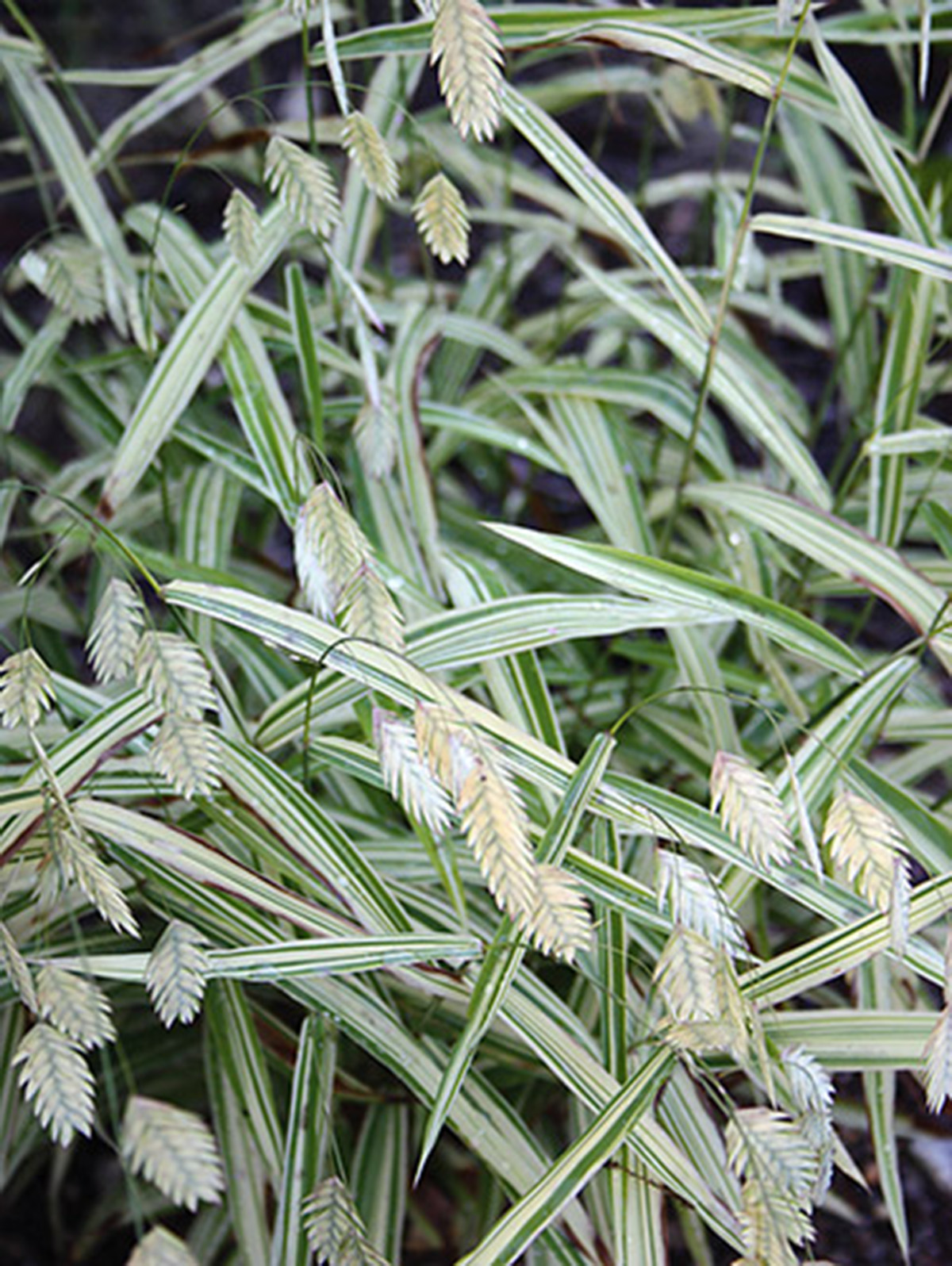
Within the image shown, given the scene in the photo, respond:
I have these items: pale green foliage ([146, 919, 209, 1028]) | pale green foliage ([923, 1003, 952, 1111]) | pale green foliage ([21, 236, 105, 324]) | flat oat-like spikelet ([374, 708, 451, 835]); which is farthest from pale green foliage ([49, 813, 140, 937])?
pale green foliage ([21, 236, 105, 324])

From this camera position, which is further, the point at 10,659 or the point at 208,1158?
the point at 10,659

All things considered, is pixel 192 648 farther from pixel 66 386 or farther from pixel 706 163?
pixel 706 163

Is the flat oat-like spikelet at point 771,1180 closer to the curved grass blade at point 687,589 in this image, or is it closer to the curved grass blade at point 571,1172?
the curved grass blade at point 571,1172

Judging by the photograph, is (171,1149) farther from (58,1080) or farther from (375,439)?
(375,439)

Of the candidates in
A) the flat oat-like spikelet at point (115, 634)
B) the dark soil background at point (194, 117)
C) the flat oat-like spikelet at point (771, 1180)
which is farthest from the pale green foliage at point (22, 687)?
the dark soil background at point (194, 117)

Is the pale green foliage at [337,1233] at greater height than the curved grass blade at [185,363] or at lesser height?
lesser

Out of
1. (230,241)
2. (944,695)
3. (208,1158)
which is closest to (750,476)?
(944,695)
